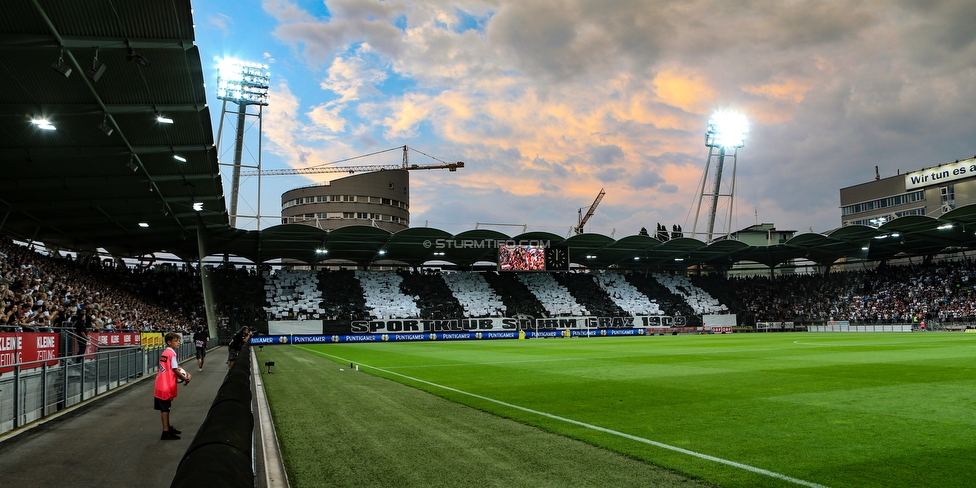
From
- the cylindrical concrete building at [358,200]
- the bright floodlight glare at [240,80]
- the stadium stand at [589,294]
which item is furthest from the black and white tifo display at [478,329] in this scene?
the cylindrical concrete building at [358,200]

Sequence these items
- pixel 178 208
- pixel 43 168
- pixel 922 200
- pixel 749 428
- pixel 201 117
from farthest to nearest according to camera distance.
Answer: pixel 922 200
pixel 178 208
pixel 43 168
pixel 201 117
pixel 749 428

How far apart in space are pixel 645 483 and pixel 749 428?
12.4 feet

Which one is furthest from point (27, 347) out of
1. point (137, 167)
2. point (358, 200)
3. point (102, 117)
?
point (358, 200)

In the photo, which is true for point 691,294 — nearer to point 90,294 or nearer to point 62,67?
point 90,294

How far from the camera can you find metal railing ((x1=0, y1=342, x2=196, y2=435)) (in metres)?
11.0

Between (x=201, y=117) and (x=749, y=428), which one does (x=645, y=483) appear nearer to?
(x=749, y=428)

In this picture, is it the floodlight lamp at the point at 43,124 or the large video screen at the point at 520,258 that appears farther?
the large video screen at the point at 520,258

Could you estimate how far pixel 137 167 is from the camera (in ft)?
97.5

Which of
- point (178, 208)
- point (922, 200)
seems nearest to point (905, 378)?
point (178, 208)

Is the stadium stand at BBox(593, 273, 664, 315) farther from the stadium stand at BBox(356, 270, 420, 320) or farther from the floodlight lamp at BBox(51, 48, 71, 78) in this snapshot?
the floodlight lamp at BBox(51, 48, 71, 78)

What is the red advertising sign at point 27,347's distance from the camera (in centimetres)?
1370

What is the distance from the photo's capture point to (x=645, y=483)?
6.54 metres

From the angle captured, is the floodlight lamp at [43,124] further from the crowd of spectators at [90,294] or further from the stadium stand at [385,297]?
the stadium stand at [385,297]

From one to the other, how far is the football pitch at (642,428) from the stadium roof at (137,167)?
11.6 m
